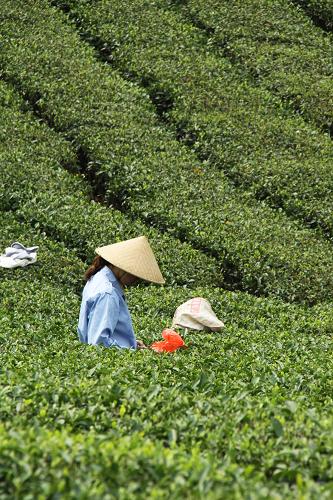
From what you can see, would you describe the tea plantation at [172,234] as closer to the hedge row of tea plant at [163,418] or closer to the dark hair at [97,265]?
the hedge row of tea plant at [163,418]

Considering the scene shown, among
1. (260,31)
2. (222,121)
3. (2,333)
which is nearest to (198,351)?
(2,333)

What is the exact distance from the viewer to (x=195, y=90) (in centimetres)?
1889

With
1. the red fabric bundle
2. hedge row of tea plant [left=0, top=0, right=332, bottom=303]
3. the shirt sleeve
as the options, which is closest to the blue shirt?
the shirt sleeve

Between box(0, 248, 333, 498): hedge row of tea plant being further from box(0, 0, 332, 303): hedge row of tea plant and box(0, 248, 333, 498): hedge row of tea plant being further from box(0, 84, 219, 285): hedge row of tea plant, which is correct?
box(0, 0, 332, 303): hedge row of tea plant

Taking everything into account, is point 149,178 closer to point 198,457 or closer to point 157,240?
point 157,240

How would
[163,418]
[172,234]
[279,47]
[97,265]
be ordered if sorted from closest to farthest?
[163,418] → [97,265] → [172,234] → [279,47]

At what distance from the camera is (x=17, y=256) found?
11.9 meters

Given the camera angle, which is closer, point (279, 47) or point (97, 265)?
point (97, 265)

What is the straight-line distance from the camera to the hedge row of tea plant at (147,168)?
44.9ft

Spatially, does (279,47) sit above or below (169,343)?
below

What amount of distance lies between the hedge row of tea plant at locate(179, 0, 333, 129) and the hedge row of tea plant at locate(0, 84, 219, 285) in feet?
20.5

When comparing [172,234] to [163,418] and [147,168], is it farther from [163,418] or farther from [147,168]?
[163,418]

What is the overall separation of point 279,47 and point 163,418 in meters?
17.7

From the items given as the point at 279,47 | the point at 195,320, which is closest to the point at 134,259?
the point at 195,320
